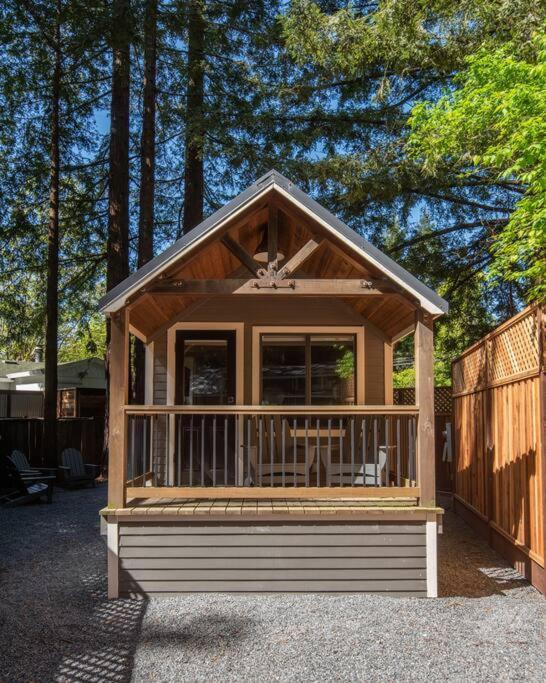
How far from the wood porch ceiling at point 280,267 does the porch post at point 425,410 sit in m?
0.32

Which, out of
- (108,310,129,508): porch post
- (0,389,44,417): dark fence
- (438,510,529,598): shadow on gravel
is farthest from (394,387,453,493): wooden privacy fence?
(0,389,44,417): dark fence

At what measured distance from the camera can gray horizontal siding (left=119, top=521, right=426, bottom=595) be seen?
5375 mm

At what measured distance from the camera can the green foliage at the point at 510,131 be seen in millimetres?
5301

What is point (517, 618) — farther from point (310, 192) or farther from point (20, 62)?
point (20, 62)

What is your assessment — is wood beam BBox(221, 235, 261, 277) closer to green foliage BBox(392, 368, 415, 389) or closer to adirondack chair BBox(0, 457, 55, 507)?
adirondack chair BBox(0, 457, 55, 507)

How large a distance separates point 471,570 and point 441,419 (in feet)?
20.9

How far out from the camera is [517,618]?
4.80 m

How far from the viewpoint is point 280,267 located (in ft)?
24.3

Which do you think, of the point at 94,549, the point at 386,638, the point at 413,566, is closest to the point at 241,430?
the point at 94,549

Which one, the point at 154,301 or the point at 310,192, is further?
the point at 310,192

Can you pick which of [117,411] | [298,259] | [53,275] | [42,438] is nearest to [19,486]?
[42,438]

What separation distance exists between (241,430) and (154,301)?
76.2 inches

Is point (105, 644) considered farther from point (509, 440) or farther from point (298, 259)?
point (509, 440)

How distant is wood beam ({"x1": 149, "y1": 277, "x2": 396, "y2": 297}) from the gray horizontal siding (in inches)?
82.2
